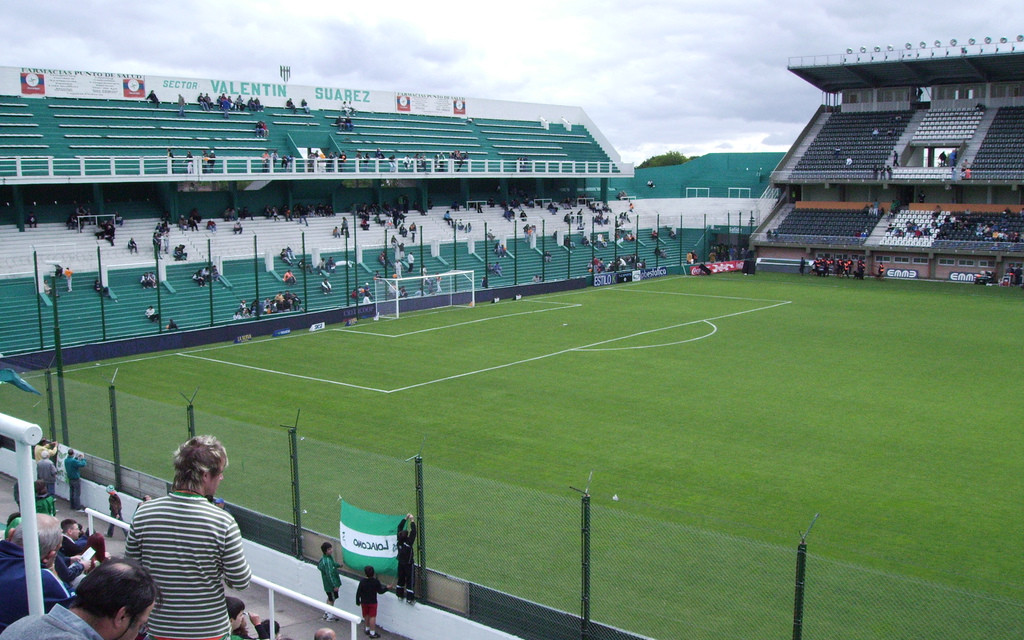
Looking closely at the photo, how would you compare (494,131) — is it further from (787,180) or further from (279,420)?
(279,420)

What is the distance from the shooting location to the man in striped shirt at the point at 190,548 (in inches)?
189

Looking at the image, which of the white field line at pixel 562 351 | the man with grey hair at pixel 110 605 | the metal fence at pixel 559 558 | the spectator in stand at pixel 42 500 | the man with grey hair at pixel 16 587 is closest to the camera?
the man with grey hair at pixel 110 605

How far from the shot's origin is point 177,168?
41562mm

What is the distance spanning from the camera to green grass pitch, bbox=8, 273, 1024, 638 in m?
11.8

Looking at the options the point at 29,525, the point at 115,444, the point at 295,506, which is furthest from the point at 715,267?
the point at 29,525

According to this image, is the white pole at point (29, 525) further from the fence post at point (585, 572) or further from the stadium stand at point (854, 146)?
the stadium stand at point (854, 146)

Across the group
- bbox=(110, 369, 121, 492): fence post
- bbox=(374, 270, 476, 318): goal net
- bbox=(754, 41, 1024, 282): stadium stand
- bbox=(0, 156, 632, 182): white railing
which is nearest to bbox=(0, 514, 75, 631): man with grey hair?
bbox=(110, 369, 121, 492): fence post

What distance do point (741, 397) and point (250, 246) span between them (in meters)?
27.6

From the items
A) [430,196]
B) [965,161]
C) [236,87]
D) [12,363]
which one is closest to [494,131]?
[430,196]

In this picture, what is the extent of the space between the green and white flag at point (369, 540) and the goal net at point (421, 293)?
89.7 ft

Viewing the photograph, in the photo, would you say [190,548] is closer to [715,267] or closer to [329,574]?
[329,574]

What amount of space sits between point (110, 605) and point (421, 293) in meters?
38.1

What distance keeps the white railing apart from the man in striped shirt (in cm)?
3628

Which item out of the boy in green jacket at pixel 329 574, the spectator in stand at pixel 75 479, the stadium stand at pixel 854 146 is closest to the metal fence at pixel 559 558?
the spectator in stand at pixel 75 479
